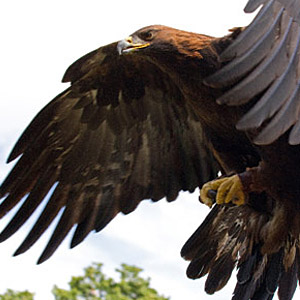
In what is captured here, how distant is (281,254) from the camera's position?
23.8ft

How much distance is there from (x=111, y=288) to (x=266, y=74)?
372 cm

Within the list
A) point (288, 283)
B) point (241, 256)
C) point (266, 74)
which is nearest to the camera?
point (266, 74)

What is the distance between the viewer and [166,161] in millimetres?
7895

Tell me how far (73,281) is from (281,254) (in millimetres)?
2283

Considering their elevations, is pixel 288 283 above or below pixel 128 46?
below

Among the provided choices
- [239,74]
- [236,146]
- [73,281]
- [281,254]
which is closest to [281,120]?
[239,74]

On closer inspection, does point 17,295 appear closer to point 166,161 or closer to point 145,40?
point 166,161

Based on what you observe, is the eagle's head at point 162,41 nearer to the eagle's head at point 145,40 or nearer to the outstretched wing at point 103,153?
the eagle's head at point 145,40

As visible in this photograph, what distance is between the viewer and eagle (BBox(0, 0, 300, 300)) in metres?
6.65

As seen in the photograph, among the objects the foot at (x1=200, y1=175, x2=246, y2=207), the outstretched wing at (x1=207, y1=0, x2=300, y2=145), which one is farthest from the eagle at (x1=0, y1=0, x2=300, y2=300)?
the outstretched wing at (x1=207, y1=0, x2=300, y2=145)


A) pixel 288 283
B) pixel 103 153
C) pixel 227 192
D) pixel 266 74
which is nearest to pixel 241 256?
pixel 288 283

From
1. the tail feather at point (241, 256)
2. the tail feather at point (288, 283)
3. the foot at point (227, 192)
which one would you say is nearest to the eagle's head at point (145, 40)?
the foot at point (227, 192)

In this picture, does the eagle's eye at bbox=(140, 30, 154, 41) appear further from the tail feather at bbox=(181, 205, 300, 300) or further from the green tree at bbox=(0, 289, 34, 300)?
the green tree at bbox=(0, 289, 34, 300)

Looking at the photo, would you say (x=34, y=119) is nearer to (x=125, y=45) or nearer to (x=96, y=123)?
(x=96, y=123)
